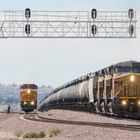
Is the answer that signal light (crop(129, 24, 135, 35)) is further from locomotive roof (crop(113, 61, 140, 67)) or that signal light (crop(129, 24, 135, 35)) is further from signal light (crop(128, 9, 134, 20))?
locomotive roof (crop(113, 61, 140, 67))

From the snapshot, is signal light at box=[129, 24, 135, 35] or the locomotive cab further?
signal light at box=[129, 24, 135, 35]

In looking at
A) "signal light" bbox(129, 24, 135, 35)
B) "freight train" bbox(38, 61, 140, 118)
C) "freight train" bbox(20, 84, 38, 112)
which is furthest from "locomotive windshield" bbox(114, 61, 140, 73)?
"freight train" bbox(20, 84, 38, 112)

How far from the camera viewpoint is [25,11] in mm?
55781

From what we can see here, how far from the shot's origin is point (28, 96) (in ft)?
230

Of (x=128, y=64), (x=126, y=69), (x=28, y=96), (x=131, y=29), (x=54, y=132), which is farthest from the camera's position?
(x=28, y=96)

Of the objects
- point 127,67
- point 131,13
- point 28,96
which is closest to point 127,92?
point 127,67

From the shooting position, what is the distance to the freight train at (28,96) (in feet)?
229

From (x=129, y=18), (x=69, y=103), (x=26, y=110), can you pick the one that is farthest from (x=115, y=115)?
(x=26, y=110)

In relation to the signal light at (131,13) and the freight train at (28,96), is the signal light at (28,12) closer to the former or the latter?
the signal light at (131,13)

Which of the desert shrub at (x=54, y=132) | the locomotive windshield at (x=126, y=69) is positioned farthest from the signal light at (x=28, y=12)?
the desert shrub at (x=54, y=132)

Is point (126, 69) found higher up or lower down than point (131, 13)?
lower down

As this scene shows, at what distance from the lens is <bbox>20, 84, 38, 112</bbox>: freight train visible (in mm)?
69875

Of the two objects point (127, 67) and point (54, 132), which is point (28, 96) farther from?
point (54, 132)

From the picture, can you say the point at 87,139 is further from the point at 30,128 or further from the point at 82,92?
the point at 82,92
